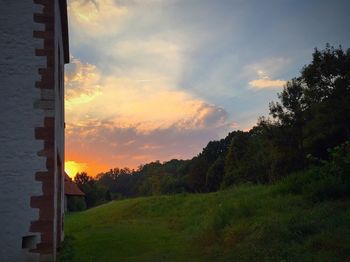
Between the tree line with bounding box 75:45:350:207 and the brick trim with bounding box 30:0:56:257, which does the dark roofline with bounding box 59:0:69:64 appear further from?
the tree line with bounding box 75:45:350:207

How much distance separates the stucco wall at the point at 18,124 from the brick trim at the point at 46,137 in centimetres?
10

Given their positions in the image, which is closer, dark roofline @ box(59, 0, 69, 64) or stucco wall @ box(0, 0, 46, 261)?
stucco wall @ box(0, 0, 46, 261)

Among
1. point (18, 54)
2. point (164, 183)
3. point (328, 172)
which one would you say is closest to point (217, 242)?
point (328, 172)

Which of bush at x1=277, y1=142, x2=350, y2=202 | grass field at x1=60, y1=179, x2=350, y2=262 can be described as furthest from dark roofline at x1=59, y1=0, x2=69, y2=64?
bush at x1=277, y1=142, x2=350, y2=202

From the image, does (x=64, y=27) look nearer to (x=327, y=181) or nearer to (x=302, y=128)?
(x=327, y=181)

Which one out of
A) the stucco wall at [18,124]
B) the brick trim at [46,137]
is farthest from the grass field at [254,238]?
the stucco wall at [18,124]

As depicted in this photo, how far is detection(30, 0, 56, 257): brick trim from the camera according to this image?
8.98m

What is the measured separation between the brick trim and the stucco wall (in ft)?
0.31

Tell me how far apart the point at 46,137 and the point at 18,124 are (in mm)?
681

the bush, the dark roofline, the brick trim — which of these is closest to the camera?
the brick trim

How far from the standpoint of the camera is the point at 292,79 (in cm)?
3906

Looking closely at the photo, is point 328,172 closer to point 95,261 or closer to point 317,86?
point 95,261

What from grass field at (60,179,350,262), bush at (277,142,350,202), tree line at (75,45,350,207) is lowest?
grass field at (60,179,350,262)

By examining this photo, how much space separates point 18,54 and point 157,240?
8249mm
